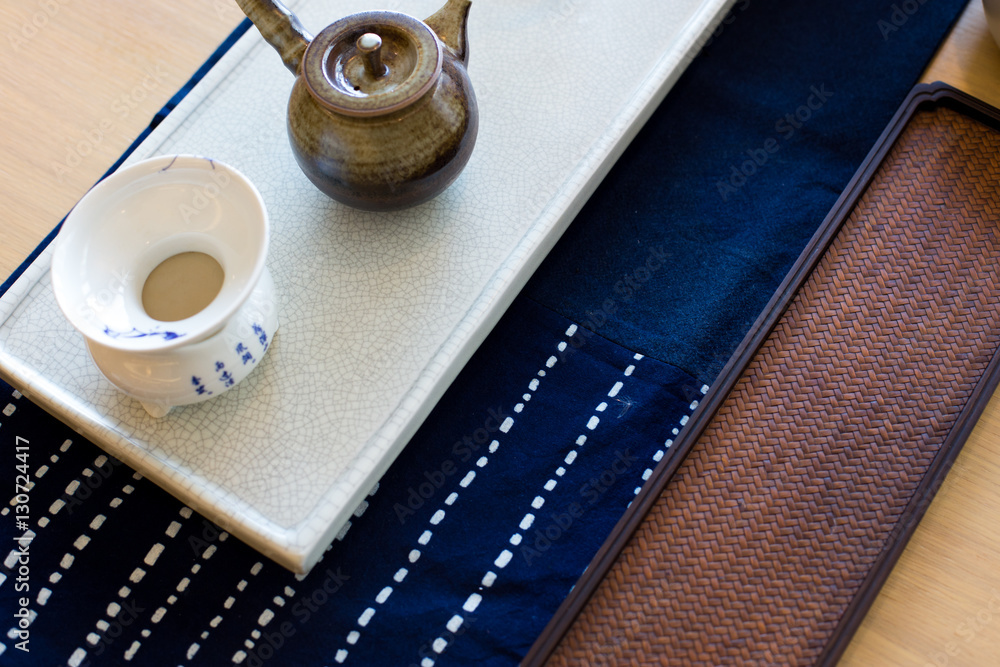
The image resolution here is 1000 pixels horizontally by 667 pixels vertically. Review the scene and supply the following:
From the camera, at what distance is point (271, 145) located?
848 millimetres

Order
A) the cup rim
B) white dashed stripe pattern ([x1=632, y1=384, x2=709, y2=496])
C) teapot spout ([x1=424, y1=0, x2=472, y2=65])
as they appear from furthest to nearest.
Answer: white dashed stripe pattern ([x1=632, y1=384, x2=709, y2=496]) < teapot spout ([x1=424, y1=0, x2=472, y2=65]) < the cup rim

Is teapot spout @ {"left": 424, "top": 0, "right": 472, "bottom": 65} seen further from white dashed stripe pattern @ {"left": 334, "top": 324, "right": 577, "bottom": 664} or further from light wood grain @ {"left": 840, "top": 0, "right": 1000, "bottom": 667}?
light wood grain @ {"left": 840, "top": 0, "right": 1000, "bottom": 667}

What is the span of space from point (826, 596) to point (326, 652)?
0.47 m

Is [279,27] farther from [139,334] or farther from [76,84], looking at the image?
[76,84]

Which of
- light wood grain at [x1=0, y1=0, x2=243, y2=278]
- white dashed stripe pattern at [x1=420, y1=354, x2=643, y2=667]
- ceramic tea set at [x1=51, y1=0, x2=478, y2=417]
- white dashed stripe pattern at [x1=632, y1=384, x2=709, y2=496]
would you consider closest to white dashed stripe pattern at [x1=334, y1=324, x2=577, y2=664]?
white dashed stripe pattern at [x1=420, y1=354, x2=643, y2=667]

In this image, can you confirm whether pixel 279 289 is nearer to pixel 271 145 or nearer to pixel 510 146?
pixel 271 145

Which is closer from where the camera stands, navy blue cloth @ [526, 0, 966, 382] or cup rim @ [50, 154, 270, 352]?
cup rim @ [50, 154, 270, 352]

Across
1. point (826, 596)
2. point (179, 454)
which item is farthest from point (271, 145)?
point (826, 596)

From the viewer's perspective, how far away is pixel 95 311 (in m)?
0.65

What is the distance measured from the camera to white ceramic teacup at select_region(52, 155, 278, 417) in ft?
2.15

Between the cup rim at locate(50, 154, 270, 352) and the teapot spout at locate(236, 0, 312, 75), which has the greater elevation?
the teapot spout at locate(236, 0, 312, 75)

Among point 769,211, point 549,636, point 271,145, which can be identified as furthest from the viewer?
point 769,211

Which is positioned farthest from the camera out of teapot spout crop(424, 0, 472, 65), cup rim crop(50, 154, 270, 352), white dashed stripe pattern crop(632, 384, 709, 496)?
white dashed stripe pattern crop(632, 384, 709, 496)

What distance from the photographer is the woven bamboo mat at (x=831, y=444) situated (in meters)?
0.72
